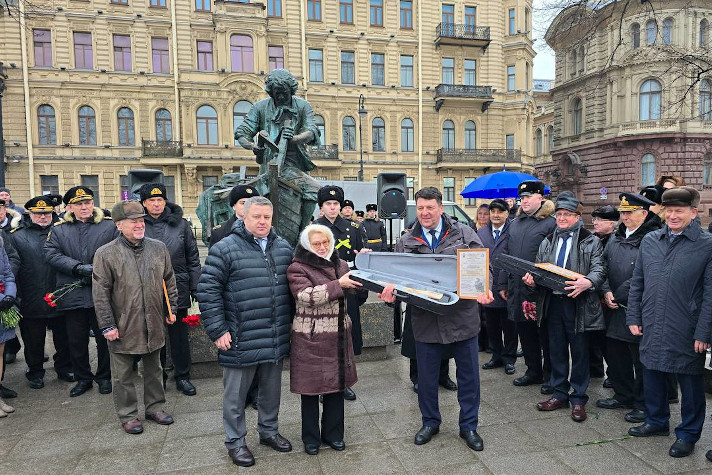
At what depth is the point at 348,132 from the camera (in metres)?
33.2

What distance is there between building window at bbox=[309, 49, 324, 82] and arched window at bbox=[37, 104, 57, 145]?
1663 cm

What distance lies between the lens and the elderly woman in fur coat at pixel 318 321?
11.0 ft

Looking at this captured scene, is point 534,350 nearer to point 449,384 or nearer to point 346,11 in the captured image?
point 449,384

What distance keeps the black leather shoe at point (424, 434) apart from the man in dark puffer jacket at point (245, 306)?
1.28 m

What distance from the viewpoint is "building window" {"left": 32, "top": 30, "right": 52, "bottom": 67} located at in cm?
2802

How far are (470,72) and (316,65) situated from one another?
1179cm

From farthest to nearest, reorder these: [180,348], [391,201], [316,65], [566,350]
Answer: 1. [316,65]
2. [391,201]
3. [180,348]
4. [566,350]

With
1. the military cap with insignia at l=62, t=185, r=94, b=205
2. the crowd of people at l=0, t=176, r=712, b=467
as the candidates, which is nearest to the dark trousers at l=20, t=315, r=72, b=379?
the crowd of people at l=0, t=176, r=712, b=467

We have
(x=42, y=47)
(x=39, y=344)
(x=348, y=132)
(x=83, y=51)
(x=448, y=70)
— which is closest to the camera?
(x=39, y=344)

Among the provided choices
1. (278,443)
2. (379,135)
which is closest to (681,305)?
(278,443)

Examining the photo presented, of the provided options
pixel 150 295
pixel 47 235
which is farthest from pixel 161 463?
pixel 47 235

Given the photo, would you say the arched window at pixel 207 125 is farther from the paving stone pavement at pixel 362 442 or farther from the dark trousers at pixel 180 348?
the dark trousers at pixel 180 348

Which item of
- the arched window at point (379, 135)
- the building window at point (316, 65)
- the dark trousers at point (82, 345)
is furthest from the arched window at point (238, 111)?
the dark trousers at point (82, 345)

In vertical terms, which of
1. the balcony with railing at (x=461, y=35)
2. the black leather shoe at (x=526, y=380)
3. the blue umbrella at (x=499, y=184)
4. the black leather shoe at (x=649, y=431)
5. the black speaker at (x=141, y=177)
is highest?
the balcony with railing at (x=461, y=35)
